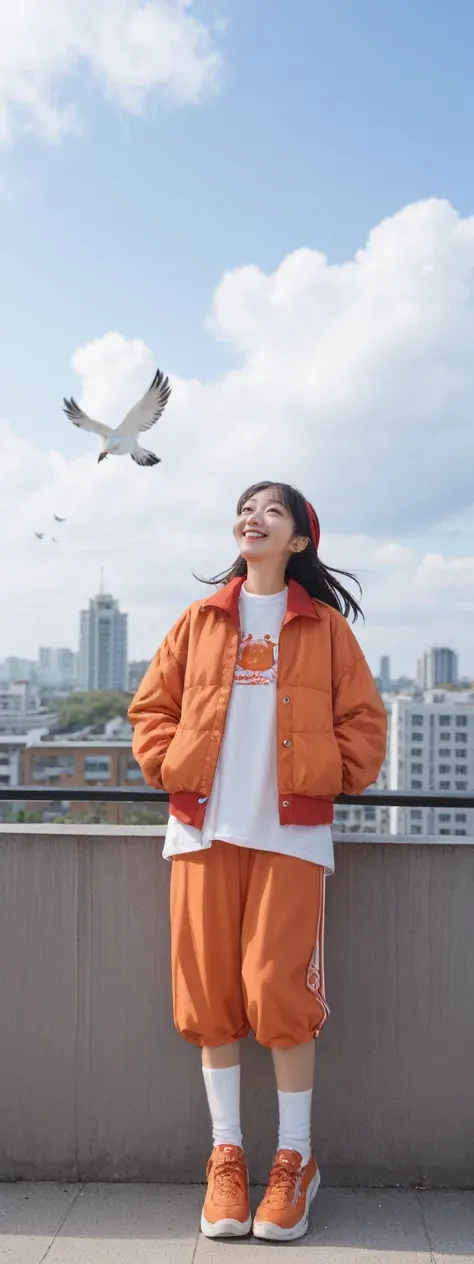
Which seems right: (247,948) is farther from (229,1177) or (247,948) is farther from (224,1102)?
(229,1177)

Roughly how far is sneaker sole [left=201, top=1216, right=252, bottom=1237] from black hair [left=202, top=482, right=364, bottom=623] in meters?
1.24

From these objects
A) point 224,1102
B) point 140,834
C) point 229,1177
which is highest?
point 140,834

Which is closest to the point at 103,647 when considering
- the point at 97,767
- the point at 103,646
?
the point at 103,646

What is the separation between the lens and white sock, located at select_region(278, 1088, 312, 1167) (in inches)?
74.0

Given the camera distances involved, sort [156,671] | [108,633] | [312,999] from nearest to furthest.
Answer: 1. [312,999]
2. [156,671]
3. [108,633]

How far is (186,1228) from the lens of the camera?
1858 millimetres

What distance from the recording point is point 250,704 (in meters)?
1.92

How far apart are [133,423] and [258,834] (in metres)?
1.63

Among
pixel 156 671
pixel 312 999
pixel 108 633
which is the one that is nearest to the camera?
pixel 312 999

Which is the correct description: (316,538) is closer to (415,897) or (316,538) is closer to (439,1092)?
(415,897)

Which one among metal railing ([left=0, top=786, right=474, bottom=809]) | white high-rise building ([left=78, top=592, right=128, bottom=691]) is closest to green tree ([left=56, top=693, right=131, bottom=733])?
white high-rise building ([left=78, top=592, right=128, bottom=691])

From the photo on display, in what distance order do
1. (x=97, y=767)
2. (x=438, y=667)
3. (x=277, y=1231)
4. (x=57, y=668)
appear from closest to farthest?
(x=277, y=1231) → (x=97, y=767) → (x=57, y=668) → (x=438, y=667)

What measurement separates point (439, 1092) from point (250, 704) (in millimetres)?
964

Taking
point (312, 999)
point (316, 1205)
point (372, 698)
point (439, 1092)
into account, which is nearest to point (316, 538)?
point (372, 698)
